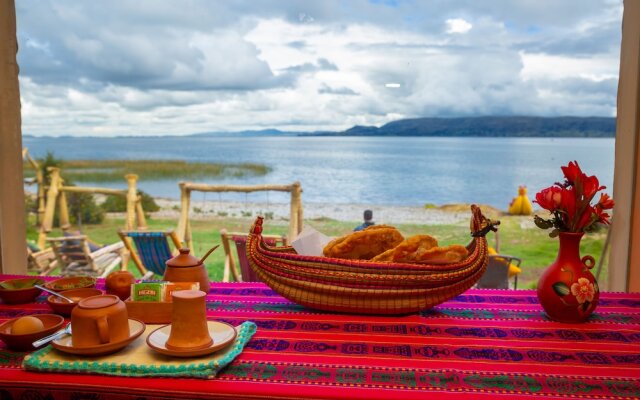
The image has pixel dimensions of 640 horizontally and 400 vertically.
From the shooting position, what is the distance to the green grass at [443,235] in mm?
7129

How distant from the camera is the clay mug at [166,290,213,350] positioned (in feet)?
3.88

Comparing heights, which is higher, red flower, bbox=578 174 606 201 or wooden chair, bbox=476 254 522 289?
red flower, bbox=578 174 606 201

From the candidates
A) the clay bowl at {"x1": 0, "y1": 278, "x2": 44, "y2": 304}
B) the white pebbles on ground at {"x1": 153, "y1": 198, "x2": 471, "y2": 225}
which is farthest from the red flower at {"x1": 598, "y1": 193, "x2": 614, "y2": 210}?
the white pebbles on ground at {"x1": 153, "y1": 198, "x2": 471, "y2": 225}

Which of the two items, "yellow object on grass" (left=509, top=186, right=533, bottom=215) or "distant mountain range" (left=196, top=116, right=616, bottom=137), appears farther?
"distant mountain range" (left=196, top=116, right=616, bottom=137)

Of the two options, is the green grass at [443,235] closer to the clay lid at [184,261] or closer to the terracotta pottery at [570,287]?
the clay lid at [184,261]

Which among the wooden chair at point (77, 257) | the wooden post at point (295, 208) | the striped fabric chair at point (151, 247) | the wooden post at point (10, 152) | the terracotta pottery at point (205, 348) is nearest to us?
the terracotta pottery at point (205, 348)

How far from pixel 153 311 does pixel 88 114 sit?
12102mm

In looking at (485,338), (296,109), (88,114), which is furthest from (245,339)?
(88,114)

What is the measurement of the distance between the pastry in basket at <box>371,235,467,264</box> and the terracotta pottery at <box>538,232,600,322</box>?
10.2 inches

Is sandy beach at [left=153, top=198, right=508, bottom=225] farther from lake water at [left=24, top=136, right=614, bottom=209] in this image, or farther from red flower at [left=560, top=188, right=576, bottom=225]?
red flower at [left=560, top=188, right=576, bottom=225]

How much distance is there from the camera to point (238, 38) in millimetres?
7914

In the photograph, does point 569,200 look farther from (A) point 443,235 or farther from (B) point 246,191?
(A) point 443,235

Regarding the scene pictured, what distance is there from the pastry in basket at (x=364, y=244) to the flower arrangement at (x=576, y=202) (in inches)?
17.5

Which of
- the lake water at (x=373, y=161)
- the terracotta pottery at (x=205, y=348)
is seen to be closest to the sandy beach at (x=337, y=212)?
the lake water at (x=373, y=161)
